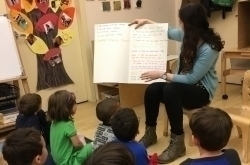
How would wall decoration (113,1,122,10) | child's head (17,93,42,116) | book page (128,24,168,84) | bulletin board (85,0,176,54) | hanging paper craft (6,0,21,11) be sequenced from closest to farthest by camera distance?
child's head (17,93,42,116) → book page (128,24,168,84) → hanging paper craft (6,0,21,11) → bulletin board (85,0,176,54) → wall decoration (113,1,122,10)

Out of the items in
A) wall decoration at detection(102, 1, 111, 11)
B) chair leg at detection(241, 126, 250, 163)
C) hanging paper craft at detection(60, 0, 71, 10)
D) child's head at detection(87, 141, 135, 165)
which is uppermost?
hanging paper craft at detection(60, 0, 71, 10)

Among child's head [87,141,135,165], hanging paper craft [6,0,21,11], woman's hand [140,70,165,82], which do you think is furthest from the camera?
hanging paper craft [6,0,21,11]

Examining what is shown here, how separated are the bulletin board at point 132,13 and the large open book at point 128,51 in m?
0.64

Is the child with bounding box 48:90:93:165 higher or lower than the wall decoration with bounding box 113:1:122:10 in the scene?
lower

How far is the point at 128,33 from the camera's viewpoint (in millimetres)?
2518

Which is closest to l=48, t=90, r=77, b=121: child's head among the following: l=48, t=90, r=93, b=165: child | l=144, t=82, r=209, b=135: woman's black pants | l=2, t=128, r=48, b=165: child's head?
l=48, t=90, r=93, b=165: child

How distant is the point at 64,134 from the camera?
5.39 ft

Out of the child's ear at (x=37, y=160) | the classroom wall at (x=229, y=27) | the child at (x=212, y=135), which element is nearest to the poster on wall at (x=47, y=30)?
the classroom wall at (x=229, y=27)

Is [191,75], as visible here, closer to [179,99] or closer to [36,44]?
[179,99]

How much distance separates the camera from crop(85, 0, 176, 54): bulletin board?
11.0 ft

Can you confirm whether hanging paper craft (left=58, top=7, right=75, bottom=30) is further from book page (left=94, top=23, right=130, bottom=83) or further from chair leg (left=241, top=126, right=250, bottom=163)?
chair leg (left=241, top=126, right=250, bottom=163)

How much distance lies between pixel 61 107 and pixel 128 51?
1.07 m

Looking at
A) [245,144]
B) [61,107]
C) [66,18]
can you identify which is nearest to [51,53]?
[66,18]

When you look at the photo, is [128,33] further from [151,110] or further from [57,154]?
[57,154]
